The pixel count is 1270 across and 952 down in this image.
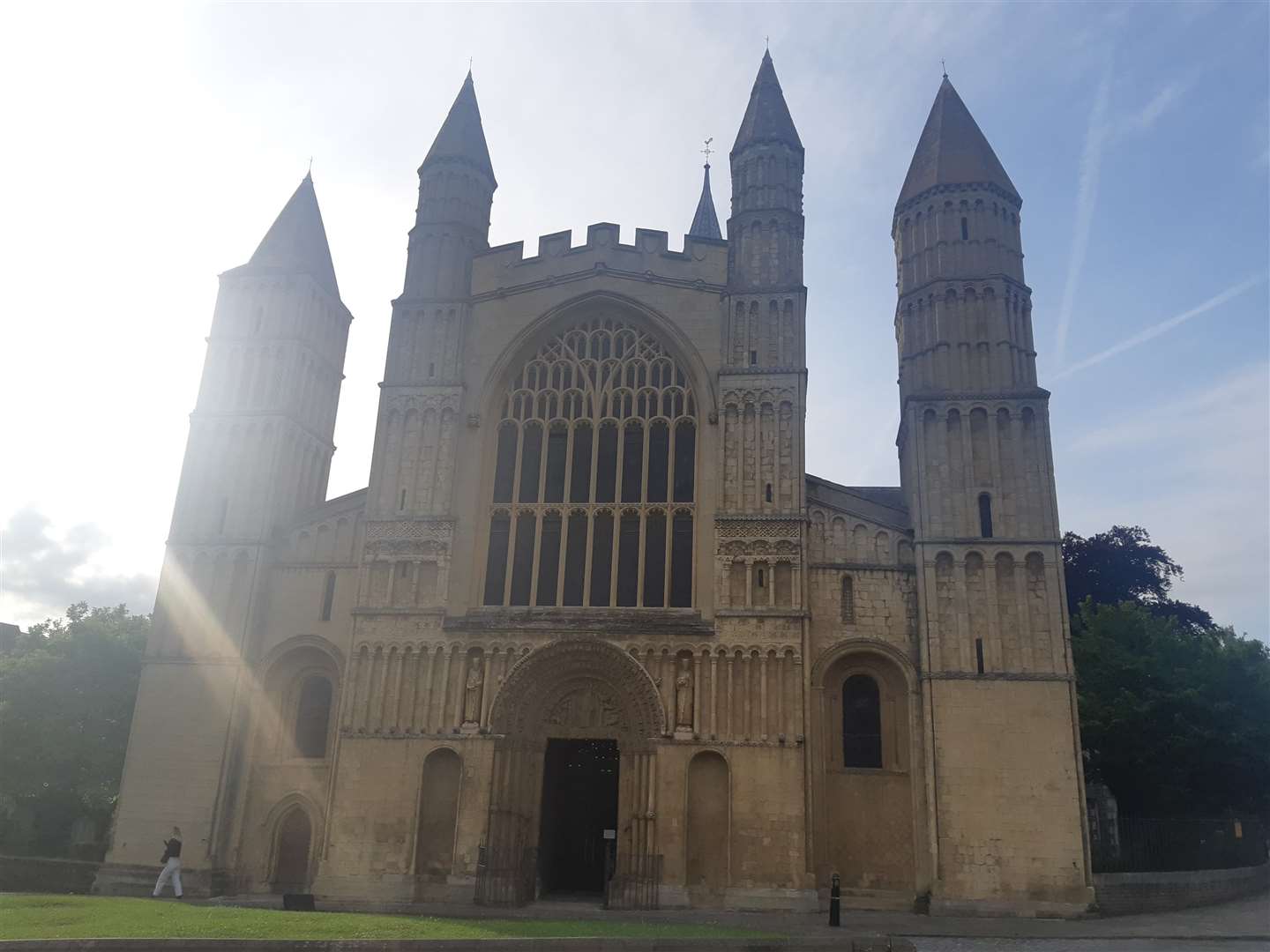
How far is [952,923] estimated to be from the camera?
23000mm

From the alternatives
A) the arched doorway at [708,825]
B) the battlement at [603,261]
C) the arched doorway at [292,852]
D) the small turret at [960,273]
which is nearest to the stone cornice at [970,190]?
the small turret at [960,273]

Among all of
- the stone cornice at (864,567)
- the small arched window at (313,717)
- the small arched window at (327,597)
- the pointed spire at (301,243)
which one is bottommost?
the small arched window at (313,717)

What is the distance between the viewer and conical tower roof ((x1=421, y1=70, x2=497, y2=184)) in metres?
33.2

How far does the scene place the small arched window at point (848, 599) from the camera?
27234 mm

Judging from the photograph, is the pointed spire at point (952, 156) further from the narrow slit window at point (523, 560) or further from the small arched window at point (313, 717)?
the small arched window at point (313, 717)

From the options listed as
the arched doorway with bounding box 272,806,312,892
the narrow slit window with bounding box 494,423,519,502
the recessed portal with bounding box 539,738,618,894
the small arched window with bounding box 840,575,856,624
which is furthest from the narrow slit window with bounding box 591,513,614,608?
the arched doorway with bounding box 272,806,312,892

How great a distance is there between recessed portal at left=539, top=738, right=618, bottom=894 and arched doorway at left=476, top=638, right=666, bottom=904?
25mm

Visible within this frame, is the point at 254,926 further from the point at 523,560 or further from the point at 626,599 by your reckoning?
the point at 523,560

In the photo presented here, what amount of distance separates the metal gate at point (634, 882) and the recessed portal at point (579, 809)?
279 cm

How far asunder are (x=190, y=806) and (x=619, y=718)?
38.1ft


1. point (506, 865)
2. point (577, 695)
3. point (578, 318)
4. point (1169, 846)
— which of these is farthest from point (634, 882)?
point (578, 318)

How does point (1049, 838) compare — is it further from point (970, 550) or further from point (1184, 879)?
point (970, 550)

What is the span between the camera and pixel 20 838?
37.9m

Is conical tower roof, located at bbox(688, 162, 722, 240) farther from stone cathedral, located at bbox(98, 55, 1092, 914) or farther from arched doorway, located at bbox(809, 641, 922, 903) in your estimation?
arched doorway, located at bbox(809, 641, 922, 903)
